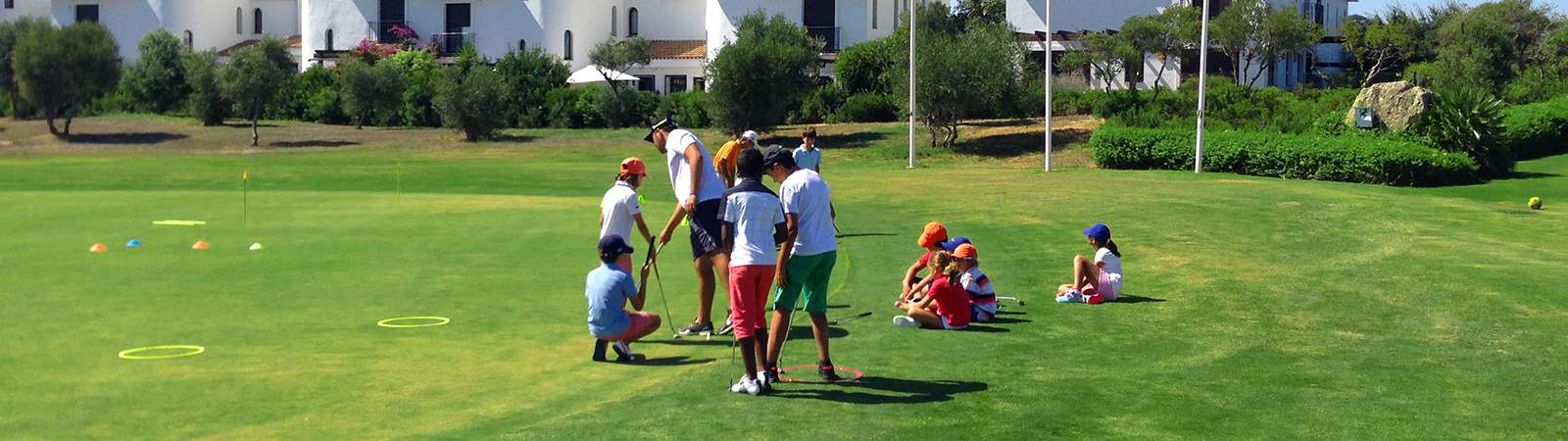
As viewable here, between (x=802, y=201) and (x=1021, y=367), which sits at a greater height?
(x=802, y=201)

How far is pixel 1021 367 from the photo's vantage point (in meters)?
13.1

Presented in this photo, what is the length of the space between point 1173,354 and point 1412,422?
2.86 metres

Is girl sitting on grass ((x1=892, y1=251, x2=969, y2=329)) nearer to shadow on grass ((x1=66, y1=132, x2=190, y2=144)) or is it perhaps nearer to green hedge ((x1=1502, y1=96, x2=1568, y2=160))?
green hedge ((x1=1502, y1=96, x2=1568, y2=160))

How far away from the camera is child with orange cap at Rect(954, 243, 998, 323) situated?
609 inches

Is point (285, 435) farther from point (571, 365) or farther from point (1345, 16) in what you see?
point (1345, 16)

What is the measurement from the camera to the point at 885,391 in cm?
1222

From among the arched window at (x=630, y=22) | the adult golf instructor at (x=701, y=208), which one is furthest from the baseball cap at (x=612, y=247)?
the arched window at (x=630, y=22)

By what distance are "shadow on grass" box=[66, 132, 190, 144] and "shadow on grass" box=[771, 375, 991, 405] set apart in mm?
54567

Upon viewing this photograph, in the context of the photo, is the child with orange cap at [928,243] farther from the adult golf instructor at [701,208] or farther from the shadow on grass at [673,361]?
the shadow on grass at [673,361]

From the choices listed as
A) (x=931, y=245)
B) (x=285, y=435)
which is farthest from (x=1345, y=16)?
(x=285, y=435)

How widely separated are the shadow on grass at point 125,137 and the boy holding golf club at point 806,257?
5440 centimetres

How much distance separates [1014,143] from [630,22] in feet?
113

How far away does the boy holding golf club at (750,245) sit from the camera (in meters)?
12.0

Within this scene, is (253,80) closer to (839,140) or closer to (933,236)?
(839,140)
